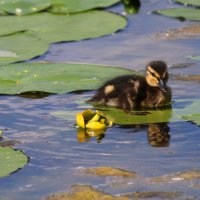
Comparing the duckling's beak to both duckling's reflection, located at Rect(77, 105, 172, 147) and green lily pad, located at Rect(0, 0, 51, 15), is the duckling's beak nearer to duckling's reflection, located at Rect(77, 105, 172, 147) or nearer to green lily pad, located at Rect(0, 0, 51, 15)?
duckling's reflection, located at Rect(77, 105, 172, 147)

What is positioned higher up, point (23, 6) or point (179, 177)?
point (179, 177)

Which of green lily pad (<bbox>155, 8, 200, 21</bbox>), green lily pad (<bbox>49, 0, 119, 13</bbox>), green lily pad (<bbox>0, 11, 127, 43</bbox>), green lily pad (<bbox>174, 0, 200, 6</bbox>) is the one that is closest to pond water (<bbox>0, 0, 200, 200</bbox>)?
green lily pad (<bbox>0, 11, 127, 43</bbox>)

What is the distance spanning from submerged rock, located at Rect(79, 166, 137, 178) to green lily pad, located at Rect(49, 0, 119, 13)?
4.21 m

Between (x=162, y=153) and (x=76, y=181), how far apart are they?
690 mm

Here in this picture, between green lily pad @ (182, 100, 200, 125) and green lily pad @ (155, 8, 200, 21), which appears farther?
green lily pad @ (155, 8, 200, 21)

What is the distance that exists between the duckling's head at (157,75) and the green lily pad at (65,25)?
167 centimetres

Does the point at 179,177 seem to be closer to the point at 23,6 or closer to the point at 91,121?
the point at 91,121

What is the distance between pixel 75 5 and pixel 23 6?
51 cm

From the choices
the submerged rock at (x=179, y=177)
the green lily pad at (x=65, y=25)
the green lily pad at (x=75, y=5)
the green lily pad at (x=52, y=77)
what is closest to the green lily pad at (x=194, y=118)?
the submerged rock at (x=179, y=177)

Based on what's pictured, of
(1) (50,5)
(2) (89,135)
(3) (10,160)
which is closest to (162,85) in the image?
(2) (89,135)

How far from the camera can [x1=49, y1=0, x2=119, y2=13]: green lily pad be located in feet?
33.1

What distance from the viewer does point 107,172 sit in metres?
5.95

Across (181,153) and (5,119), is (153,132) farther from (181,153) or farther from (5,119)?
(5,119)

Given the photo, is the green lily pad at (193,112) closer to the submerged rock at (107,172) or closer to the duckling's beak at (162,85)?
the duckling's beak at (162,85)
